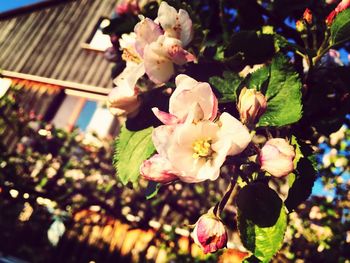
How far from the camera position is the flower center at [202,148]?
80 centimetres

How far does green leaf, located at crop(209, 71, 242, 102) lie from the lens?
949 millimetres

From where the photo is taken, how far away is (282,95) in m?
0.89

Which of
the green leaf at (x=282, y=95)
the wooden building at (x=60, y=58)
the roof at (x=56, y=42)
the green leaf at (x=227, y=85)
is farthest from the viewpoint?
the roof at (x=56, y=42)

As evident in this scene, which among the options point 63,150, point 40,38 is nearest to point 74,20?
point 40,38

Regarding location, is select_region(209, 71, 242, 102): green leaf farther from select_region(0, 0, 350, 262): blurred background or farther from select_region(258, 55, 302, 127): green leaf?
select_region(0, 0, 350, 262): blurred background

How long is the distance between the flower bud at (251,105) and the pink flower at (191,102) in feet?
0.21

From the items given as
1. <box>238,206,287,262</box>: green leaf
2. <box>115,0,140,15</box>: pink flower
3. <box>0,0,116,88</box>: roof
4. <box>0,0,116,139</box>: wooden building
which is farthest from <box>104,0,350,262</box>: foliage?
<box>0,0,116,88</box>: roof

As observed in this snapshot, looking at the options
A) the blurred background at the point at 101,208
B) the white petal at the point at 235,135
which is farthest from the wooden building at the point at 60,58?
the white petal at the point at 235,135

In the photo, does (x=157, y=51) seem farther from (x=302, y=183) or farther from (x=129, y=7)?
(x=129, y=7)

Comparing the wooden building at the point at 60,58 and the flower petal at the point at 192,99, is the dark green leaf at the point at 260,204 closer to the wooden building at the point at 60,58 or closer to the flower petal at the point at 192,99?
the flower petal at the point at 192,99

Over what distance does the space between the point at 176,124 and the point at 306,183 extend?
0.34 metres

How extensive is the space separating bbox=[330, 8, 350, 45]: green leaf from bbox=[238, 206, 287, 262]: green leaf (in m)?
0.47

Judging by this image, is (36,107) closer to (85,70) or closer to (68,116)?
(68,116)

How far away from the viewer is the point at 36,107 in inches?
294
